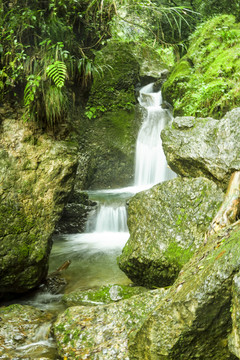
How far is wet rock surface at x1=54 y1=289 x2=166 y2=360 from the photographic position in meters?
2.65

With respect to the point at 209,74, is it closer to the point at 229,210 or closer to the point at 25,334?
the point at 229,210

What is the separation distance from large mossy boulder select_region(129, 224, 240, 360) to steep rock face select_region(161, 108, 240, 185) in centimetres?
177

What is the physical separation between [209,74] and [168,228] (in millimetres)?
5162

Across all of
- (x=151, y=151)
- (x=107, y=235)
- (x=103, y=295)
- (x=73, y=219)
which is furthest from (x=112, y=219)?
(x=103, y=295)

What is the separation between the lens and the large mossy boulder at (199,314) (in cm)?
183

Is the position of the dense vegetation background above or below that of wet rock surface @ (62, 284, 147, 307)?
above

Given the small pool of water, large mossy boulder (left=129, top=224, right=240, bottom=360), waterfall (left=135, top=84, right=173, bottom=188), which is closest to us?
large mossy boulder (left=129, top=224, right=240, bottom=360)

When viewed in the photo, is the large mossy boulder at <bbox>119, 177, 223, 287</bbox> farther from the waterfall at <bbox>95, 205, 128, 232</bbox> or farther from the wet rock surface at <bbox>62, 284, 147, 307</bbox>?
the waterfall at <bbox>95, 205, 128, 232</bbox>

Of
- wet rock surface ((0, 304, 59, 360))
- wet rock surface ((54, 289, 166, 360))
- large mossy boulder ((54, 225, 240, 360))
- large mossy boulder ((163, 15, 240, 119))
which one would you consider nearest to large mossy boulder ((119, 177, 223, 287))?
wet rock surface ((54, 289, 166, 360))

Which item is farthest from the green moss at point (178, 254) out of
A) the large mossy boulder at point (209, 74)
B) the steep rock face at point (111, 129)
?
the steep rock face at point (111, 129)

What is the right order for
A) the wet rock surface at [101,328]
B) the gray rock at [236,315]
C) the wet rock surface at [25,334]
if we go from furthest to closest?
1. the wet rock surface at [25,334]
2. the wet rock surface at [101,328]
3. the gray rock at [236,315]

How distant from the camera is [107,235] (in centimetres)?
698

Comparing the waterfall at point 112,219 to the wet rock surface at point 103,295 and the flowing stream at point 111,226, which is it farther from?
the wet rock surface at point 103,295

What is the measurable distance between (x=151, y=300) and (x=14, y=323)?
1.52m
